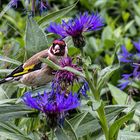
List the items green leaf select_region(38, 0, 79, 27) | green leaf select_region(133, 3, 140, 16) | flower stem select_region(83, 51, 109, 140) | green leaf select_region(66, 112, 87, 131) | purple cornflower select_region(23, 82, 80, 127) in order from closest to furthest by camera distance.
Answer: purple cornflower select_region(23, 82, 80, 127), flower stem select_region(83, 51, 109, 140), green leaf select_region(66, 112, 87, 131), green leaf select_region(38, 0, 79, 27), green leaf select_region(133, 3, 140, 16)

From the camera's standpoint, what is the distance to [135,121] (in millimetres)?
2809

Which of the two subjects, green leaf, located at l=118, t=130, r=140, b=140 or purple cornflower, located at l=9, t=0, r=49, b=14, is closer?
green leaf, located at l=118, t=130, r=140, b=140

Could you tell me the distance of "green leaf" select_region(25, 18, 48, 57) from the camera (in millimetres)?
2199

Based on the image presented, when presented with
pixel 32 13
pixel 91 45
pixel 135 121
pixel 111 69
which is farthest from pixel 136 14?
pixel 111 69

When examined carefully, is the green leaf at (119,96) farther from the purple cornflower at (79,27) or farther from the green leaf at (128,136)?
the purple cornflower at (79,27)

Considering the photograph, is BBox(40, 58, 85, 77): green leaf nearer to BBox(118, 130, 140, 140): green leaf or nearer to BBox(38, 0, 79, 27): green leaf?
BBox(118, 130, 140, 140): green leaf

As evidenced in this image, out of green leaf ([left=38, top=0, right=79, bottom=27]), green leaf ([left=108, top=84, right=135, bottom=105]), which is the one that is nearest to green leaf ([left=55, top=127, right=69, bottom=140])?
green leaf ([left=38, top=0, right=79, bottom=27])

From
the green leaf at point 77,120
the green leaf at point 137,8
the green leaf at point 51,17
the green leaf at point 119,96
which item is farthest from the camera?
the green leaf at point 137,8

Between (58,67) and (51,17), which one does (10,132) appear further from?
(51,17)

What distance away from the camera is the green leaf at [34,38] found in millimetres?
2199

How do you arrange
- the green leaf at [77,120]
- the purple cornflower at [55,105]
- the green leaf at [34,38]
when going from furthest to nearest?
the green leaf at [34,38] < the green leaf at [77,120] < the purple cornflower at [55,105]

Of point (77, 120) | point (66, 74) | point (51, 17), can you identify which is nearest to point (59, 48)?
point (66, 74)

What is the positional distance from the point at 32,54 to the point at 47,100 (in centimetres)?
42

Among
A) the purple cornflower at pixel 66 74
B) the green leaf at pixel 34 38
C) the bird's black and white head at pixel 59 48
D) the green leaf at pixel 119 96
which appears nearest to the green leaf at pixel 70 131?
the purple cornflower at pixel 66 74
